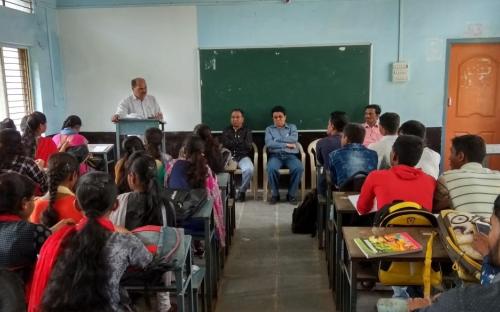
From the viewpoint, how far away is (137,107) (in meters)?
6.00

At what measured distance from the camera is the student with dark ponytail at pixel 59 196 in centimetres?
231

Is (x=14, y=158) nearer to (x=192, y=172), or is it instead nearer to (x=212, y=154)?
(x=192, y=172)

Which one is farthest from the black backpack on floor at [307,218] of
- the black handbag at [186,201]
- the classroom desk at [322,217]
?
the black handbag at [186,201]

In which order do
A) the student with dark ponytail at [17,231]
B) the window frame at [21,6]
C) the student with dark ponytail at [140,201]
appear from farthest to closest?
the window frame at [21,6], the student with dark ponytail at [140,201], the student with dark ponytail at [17,231]

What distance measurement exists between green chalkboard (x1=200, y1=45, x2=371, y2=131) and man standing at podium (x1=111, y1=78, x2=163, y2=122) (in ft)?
2.19

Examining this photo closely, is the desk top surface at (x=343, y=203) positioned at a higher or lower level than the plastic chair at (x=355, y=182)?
lower

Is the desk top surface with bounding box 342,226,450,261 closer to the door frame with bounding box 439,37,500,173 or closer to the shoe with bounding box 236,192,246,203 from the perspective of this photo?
the shoe with bounding box 236,192,246,203

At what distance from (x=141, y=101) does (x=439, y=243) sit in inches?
181

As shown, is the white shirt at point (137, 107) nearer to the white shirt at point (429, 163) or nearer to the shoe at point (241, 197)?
the shoe at point (241, 197)

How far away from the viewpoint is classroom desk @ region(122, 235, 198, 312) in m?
2.08

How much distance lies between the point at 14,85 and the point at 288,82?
11.1 feet

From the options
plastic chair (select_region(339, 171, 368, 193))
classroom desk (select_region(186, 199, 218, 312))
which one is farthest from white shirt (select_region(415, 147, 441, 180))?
classroom desk (select_region(186, 199, 218, 312))

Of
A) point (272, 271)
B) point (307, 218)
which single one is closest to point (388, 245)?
point (272, 271)

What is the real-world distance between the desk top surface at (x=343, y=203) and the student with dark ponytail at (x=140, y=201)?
1.12 metres
